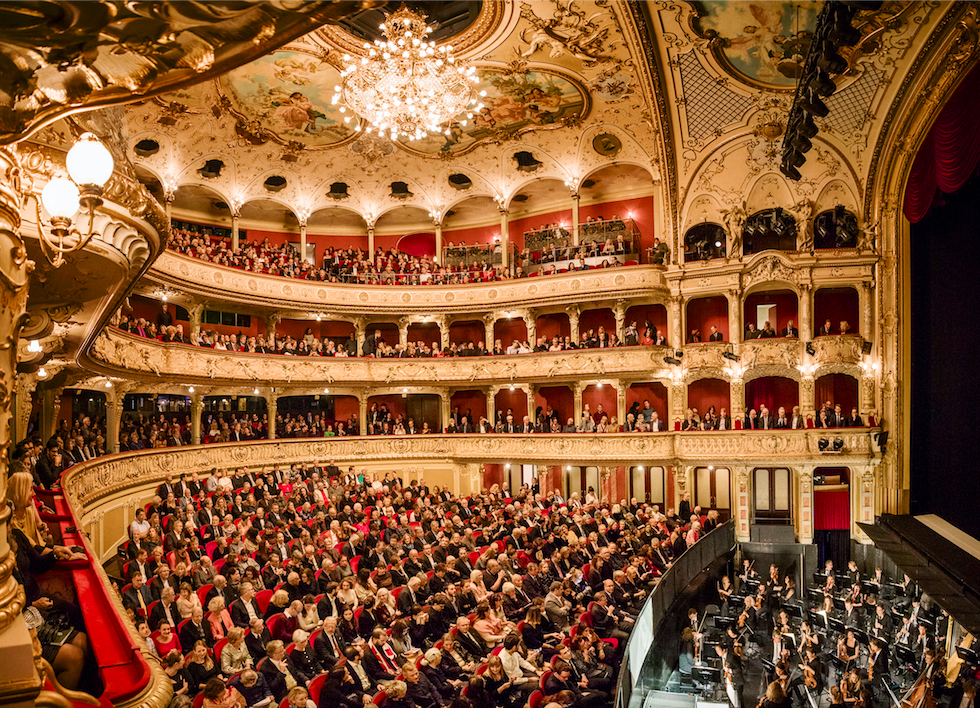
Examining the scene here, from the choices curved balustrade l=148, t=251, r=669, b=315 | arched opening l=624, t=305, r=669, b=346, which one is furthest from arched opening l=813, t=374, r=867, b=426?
curved balustrade l=148, t=251, r=669, b=315

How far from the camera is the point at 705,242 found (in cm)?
1880

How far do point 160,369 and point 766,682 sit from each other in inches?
526

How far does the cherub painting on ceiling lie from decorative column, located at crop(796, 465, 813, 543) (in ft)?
32.3

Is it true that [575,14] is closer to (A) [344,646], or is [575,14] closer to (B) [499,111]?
(B) [499,111]

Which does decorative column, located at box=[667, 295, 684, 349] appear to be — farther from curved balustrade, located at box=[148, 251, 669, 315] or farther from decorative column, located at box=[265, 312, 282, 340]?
decorative column, located at box=[265, 312, 282, 340]

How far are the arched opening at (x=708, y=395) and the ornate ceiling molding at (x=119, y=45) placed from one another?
18.9 meters

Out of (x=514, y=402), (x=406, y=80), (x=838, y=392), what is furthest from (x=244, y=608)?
(x=838, y=392)

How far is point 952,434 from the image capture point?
490 inches

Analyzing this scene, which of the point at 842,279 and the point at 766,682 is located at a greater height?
the point at 842,279

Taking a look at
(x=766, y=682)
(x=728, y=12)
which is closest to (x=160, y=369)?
(x=766, y=682)

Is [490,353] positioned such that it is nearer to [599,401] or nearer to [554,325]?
[554,325]

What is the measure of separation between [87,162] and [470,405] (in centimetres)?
2092

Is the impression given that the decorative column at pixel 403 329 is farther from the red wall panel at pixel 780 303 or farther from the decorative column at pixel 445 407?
the red wall panel at pixel 780 303

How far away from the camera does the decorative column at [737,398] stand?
18.3 metres
